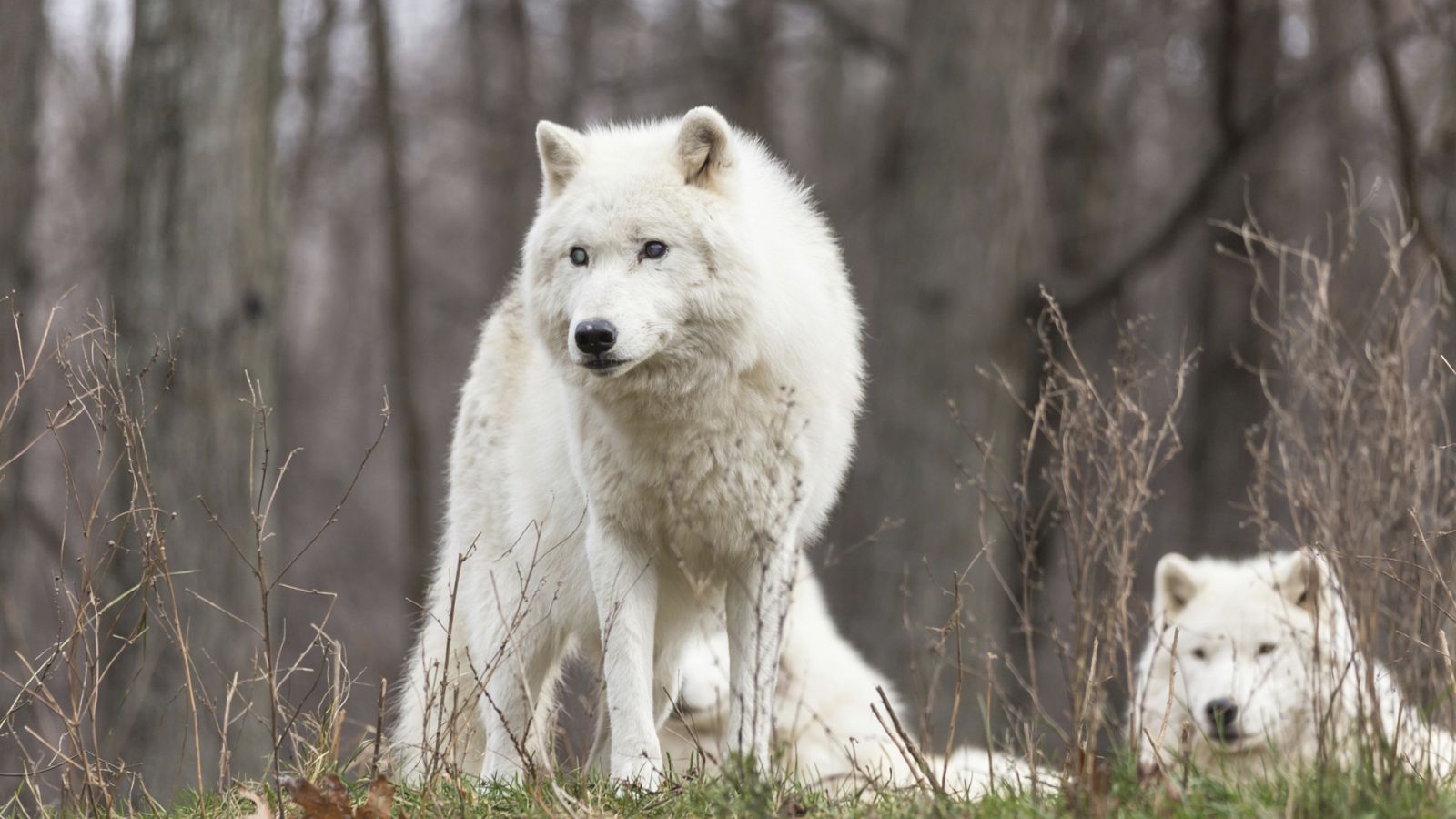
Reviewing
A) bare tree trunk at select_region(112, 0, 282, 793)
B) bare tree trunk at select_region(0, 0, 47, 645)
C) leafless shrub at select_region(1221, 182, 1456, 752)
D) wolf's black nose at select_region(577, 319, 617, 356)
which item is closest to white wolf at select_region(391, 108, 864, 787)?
wolf's black nose at select_region(577, 319, 617, 356)

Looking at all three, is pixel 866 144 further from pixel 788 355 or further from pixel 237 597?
pixel 788 355

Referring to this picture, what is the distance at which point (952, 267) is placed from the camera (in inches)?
386

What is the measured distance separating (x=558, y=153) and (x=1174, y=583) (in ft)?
10.9

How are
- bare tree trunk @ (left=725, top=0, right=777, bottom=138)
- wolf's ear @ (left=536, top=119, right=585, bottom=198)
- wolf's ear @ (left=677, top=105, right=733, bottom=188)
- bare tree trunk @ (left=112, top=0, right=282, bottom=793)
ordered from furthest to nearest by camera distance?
1. bare tree trunk @ (left=725, top=0, right=777, bottom=138)
2. bare tree trunk @ (left=112, top=0, right=282, bottom=793)
3. wolf's ear @ (left=536, top=119, right=585, bottom=198)
4. wolf's ear @ (left=677, top=105, right=733, bottom=188)

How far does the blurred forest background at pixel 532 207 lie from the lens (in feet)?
23.6

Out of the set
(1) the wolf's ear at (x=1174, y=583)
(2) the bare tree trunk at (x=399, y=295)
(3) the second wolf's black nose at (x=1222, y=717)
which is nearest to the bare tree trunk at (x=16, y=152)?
(2) the bare tree trunk at (x=399, y=295)

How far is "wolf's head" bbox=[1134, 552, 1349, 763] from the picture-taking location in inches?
205

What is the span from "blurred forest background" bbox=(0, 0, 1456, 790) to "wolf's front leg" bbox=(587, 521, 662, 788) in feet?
2.14

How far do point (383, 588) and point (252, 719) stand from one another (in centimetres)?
1546

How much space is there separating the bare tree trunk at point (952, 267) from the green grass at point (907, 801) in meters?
5.91

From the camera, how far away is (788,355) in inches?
171

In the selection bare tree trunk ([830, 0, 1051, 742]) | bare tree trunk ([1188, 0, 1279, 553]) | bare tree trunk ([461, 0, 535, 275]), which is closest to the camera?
bare tree trunk ([830, 0, 1051, 742])

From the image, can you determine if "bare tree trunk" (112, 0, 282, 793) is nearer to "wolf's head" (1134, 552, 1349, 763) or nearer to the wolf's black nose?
the wolf's black nose

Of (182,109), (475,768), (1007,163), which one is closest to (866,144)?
→ (1007,163)
